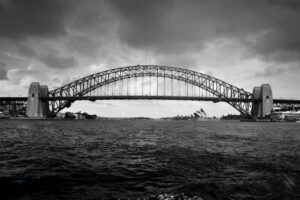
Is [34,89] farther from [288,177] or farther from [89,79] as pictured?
Answer: [288,177]

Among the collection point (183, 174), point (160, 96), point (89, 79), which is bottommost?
point (183, 174)

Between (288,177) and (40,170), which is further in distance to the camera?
(40,170)

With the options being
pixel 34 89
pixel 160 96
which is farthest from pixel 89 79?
pixel 160 96

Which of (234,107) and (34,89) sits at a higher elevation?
(34,89)

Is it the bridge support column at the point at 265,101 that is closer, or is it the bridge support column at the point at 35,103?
the bridge support column at the point at 35,103

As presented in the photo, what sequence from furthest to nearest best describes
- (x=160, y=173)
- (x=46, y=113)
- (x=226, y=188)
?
(x=46, y=113) → (x=160, y=173) → (x=226, y=188)

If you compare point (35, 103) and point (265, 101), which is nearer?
point (35, 103)

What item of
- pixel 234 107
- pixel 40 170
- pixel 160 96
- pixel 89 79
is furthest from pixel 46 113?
pixel 40 170

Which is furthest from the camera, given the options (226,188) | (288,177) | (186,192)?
(288,177)

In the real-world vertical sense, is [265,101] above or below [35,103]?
above

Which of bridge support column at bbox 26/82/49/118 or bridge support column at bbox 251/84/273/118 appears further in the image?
bridge support column at bbox 251/84/273/118
